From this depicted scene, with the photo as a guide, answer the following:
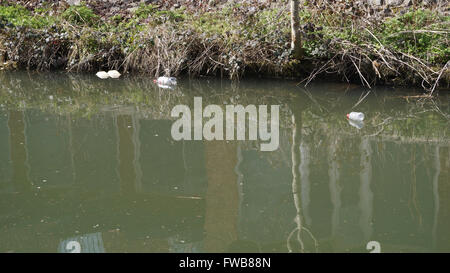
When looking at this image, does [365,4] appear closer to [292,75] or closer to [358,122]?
[292,75]

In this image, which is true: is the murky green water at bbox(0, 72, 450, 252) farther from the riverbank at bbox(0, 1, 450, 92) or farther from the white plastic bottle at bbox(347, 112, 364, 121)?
the riverbank at bbox(0, 1, 450, 92)

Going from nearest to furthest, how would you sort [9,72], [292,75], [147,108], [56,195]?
[56,195]
[147,108]
[292,75]
[9,72]

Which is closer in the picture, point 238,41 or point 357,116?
point 357,116

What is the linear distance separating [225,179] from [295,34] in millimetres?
4774

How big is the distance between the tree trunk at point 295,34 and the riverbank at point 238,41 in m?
0.11

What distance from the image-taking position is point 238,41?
1133 cm

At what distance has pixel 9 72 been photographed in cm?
1284

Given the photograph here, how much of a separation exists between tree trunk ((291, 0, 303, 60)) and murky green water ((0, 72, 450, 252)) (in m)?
1.13

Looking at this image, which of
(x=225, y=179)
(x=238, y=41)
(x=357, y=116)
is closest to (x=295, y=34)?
(x=238, y=41)

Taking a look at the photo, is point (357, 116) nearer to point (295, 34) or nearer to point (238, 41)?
point (295, 34)

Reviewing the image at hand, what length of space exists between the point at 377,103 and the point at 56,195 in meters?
5.52

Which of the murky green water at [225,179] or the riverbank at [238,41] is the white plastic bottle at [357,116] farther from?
the riverbank at [238,41]

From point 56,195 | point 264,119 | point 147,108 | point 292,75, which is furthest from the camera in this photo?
point 292,75

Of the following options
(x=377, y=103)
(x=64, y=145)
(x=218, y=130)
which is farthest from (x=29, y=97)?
(x=377, y=103)
